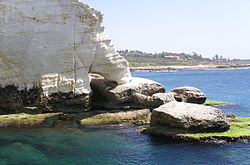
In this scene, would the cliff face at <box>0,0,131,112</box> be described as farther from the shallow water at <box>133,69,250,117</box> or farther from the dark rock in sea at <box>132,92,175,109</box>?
the shallow water at <box>133,69,250,117</box>

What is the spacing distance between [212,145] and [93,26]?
16.1 m

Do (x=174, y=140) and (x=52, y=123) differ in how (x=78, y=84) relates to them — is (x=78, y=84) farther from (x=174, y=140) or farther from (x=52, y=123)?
(x=174, y=140)

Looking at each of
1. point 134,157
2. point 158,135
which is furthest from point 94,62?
point 134,157

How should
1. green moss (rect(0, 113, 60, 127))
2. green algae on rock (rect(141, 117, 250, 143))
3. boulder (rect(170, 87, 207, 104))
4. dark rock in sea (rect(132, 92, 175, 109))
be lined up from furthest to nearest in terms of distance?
Result: boulder (rect(170, 87, 207, 104)) < dark rock in sea (rect(132, 92, 175, 109)) < green moss (rect(0, 113, 60, 127)) < green algae on rock (rect(141, 117, 250, 143))

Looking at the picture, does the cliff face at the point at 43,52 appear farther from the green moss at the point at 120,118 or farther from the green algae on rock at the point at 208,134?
the green algae on rock at the point at 208,134

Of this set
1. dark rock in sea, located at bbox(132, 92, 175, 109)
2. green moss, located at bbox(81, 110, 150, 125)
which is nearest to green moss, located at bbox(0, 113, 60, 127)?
green moss, located at bbox(81, 110, 150, 125)

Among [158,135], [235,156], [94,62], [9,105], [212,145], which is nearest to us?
[235,156]

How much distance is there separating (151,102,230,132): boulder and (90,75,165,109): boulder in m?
7.16

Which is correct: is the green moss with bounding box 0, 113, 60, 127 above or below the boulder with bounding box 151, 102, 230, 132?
below

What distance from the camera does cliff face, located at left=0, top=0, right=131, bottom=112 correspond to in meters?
27.9

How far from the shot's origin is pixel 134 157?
18531 mm

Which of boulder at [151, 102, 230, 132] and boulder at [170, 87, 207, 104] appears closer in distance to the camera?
boulder at [151, 102, 230, 132]

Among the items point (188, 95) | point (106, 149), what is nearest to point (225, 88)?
point (188, 95)

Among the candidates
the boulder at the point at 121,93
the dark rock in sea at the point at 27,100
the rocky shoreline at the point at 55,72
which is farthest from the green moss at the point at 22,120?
the boulder at the point at 121,93
